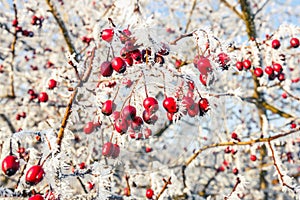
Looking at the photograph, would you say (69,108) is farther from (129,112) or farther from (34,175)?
(34,175)

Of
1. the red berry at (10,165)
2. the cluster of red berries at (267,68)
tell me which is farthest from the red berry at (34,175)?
the cluster of red berries at (267,68)

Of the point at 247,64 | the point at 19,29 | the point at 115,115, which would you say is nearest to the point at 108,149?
the point at 115,115

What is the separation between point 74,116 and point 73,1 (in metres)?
6.36

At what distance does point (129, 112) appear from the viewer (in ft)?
5.17

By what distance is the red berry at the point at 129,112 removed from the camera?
1.58 meters

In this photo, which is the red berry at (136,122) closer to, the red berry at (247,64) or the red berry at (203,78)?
the red berry at (203,78)

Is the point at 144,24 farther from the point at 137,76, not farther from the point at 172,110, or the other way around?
the point at 172,110

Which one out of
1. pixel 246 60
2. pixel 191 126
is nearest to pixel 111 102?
pixel 246 60

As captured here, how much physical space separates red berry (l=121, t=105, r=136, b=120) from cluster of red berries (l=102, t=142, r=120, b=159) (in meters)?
0.23

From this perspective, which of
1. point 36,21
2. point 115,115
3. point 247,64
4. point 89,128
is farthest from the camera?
point 36,21

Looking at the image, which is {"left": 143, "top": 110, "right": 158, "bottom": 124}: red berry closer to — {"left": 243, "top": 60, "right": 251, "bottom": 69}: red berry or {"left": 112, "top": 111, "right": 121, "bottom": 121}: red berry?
{"left": 112, "top": 111, "right": 121, "bottom": 121}: red berry

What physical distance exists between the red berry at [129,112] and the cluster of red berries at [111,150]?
228 millimetres

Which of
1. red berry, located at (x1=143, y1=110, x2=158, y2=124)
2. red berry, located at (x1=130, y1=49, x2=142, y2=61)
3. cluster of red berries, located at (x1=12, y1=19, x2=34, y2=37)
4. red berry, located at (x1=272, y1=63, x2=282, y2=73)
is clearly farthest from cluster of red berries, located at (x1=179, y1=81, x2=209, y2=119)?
cluster of red berries, located at (x1=12, y1=19, x2=34, y2=37)

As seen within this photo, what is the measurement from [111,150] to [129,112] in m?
0.29
